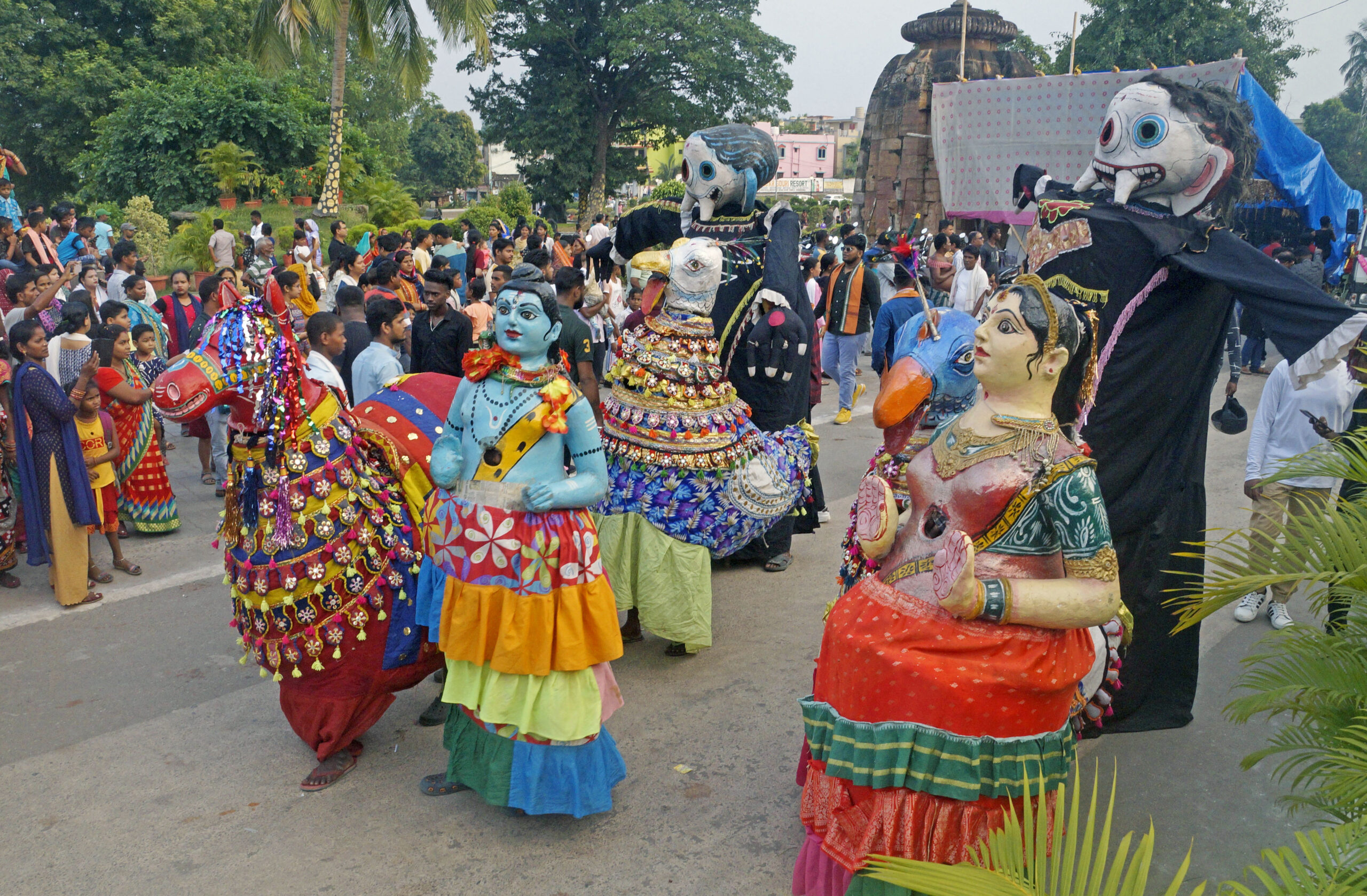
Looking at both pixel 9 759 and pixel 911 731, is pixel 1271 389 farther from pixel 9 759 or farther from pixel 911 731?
pixel 9 759

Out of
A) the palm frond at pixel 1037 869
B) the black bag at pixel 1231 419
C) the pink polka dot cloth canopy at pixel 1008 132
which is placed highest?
the pink polka dot cloth canopy at pixel 1008 132

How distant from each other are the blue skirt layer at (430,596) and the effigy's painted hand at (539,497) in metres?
0.68

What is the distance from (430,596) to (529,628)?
2.13ft

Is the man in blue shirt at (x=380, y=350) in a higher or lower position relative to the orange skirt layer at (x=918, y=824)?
higher

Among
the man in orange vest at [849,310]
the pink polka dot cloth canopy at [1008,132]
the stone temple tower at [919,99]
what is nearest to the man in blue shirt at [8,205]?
the man in orange vest at [849,310]

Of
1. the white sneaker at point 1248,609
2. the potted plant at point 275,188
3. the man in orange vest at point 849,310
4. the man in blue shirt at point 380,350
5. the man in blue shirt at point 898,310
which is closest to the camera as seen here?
the man in blue shirt at point 380,350

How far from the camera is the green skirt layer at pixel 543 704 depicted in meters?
3.47

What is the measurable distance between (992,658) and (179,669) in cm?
416

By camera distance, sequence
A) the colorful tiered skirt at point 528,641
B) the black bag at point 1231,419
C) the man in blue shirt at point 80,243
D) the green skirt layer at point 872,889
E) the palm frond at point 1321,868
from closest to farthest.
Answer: the palm frond at point 1321,868, the green skirt layer at point 872,889, the colorful tiered skirt at point 528,641, the black bag at point 1231,419, the man in blue shirt at point 80,243

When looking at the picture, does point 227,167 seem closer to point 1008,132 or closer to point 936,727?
point 1008,132

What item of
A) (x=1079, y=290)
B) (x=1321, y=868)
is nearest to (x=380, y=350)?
(x=1079, y=290)

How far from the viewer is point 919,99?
2938 cm

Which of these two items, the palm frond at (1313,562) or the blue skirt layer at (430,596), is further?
the blue skirt layer at (430,596)

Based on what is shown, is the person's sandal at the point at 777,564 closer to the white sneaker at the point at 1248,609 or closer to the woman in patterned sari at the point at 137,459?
the white sneaker at the point at 1248,609
